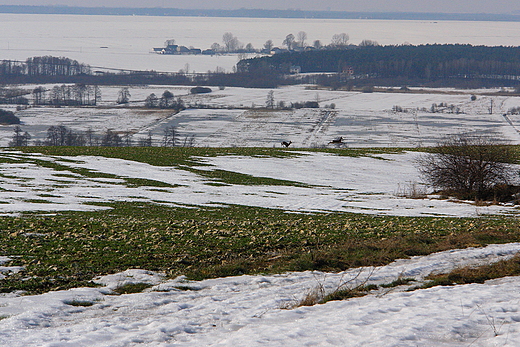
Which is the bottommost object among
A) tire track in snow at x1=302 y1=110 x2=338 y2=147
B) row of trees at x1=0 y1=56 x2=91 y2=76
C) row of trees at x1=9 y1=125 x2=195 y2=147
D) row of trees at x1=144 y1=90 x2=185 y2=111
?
row of trees at x1=9 y1=125 x2=195 y2=147

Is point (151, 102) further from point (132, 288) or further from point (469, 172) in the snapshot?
point (132, 288)

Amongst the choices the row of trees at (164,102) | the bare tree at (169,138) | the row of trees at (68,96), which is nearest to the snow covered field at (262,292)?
the bare tree at (169,138)

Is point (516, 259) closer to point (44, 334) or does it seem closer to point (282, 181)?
point (44, 334)

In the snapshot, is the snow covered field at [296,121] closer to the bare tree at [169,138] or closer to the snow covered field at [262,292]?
the bare tree at [169,138]

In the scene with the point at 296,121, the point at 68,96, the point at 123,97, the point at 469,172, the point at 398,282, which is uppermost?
the point at 68,96

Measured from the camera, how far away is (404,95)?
143500mm

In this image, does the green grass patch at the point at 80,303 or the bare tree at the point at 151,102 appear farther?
the bare tree at the point at 151,102

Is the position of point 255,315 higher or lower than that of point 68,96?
lower

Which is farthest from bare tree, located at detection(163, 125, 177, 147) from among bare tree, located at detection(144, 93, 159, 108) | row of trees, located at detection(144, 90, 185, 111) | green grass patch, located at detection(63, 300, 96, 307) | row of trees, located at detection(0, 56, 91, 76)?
row of trees, located at detection(0, 56, 91, 76)

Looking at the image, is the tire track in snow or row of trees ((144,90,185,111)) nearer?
the tire track in snow

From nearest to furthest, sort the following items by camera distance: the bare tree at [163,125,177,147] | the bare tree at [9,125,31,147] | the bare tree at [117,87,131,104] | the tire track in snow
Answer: the bare tree at [9,125,31,147] → the bare tree at [163,125,177,147] → the tire track in snow → the bare tree at [117,87,131,104]

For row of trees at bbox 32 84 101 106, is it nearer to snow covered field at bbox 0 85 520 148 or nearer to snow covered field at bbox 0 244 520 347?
snow covered field at bbox 0 85 520 148

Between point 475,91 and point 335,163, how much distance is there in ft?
432

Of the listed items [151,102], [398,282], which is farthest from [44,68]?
[398,282]
